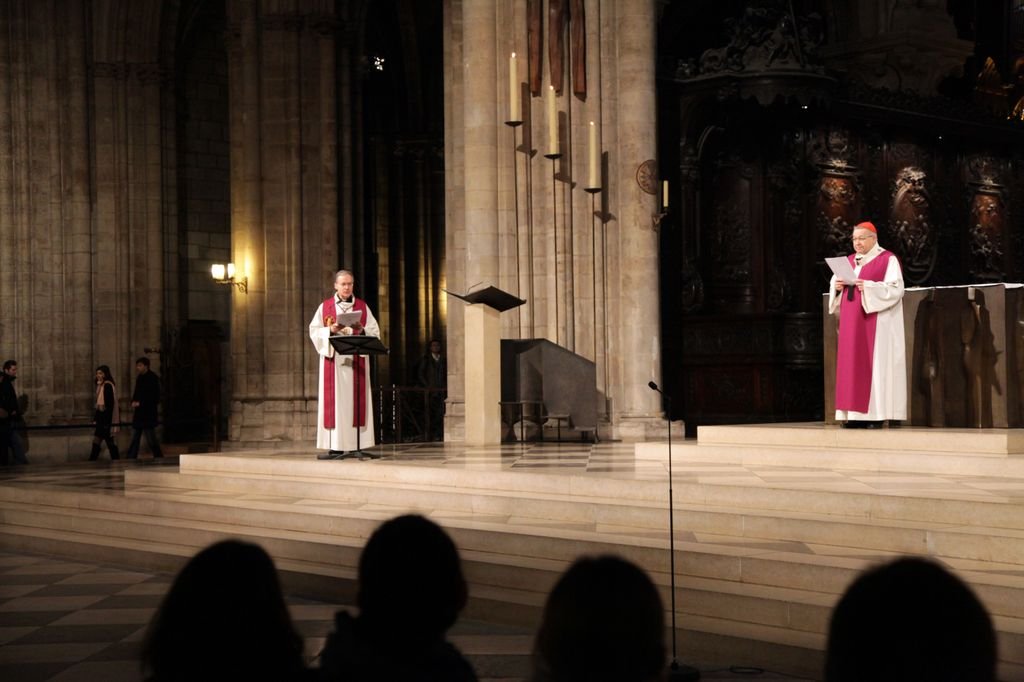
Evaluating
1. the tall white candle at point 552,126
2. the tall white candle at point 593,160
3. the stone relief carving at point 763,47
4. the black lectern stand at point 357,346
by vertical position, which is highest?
the stone relief carving at point 763,47

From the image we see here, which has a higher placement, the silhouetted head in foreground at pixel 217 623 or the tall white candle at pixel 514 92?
the tall white candle at pixel 514 92

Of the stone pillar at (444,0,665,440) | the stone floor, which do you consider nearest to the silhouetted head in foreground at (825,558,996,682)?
the stone floor

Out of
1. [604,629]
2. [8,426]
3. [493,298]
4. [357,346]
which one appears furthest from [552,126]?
[604,629]

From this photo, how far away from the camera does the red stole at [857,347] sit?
1098 centimetres

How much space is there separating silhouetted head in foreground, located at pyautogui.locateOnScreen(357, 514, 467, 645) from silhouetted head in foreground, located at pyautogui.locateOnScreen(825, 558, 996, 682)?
936mm

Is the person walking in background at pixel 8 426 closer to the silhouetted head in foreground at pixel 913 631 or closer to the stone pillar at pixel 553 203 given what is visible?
the stone pillar at pixel 553 203

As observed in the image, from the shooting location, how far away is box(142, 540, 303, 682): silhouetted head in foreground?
269 cm

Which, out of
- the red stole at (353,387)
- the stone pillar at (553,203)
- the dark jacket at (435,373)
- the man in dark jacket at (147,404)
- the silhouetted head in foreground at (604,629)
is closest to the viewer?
the silhouetted head in foreground at (604,629)

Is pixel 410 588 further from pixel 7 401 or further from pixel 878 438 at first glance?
pixel 7 401

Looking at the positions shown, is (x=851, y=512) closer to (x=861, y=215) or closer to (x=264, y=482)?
(x=264, y=482)

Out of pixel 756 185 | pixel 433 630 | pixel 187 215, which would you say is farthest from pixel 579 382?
pixel 187 215

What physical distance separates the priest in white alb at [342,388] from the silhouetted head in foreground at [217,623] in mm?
9289

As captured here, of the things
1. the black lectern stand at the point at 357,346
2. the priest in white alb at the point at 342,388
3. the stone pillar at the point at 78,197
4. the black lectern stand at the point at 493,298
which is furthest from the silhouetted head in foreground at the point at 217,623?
the stone pillar at the point at 78,197

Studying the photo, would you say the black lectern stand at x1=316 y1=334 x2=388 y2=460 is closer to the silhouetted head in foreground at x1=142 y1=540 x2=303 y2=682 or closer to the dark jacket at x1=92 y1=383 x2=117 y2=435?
the dark jacket at x1=92 y1=383 x2=117 y2=435
